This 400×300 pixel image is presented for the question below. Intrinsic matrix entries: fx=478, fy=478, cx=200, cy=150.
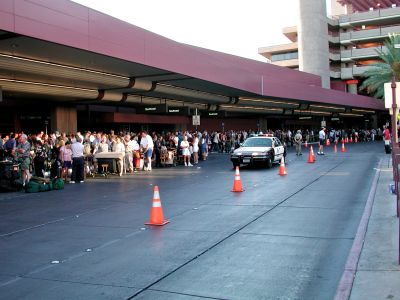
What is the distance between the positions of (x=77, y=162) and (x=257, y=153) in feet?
27.4

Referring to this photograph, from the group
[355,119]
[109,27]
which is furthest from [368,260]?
[355,119]

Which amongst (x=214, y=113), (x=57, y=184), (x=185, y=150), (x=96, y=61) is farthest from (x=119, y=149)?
(x=214, y=113)

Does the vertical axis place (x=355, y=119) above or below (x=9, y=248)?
above

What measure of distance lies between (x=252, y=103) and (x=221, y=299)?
121 feet

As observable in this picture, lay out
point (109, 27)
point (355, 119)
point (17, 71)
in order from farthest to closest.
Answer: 1. point (355, 119)
2. point (17, 71)
3. point (109, 27)

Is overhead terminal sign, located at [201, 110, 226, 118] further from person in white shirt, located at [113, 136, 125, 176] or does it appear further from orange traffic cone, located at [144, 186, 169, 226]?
orange traffic cone, located at [144, 186, 169, 226]

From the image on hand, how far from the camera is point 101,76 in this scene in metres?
22.4

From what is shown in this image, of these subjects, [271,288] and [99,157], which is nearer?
[271,288]

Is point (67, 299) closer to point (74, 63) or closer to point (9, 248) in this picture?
point (9, 248)

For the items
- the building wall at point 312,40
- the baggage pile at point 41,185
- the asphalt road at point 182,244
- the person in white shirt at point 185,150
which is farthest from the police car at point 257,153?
the building wall at point 312,40

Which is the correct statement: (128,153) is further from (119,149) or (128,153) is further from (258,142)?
(258,142)

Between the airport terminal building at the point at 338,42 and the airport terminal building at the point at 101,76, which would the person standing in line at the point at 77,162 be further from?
→ the airport terminal building at the point at 338,42

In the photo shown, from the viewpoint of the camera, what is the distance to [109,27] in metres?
17.2

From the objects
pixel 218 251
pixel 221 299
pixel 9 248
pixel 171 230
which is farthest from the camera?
pixel 171 230
